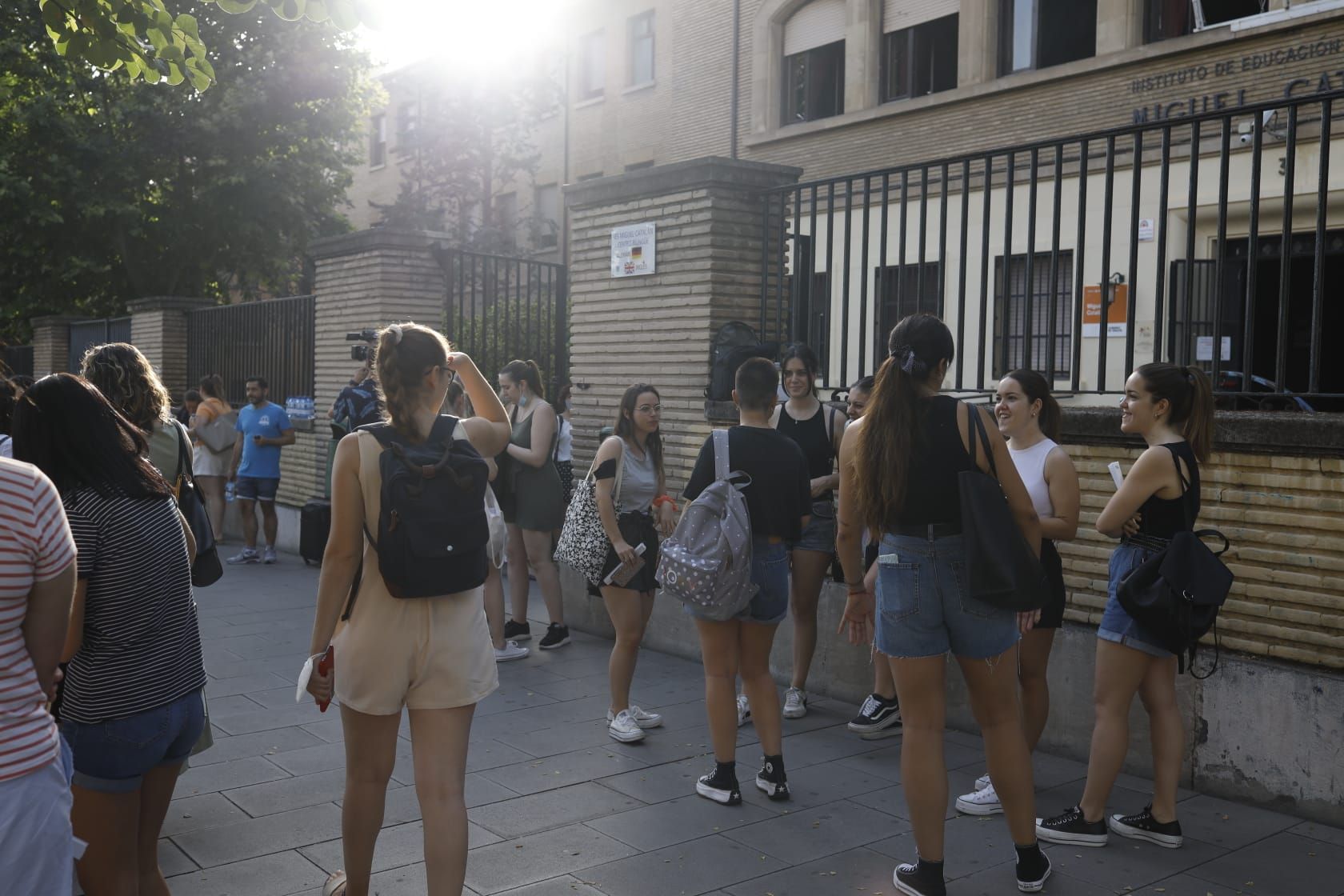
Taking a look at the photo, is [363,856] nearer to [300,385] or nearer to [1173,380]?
[1173,380]

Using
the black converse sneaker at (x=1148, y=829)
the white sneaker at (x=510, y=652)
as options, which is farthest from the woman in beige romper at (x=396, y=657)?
the white sneaker at (x=510, y=652)

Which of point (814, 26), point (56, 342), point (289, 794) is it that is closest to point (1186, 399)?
point (289, 794)

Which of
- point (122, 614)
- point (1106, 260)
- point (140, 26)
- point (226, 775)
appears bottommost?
point (226, 775)

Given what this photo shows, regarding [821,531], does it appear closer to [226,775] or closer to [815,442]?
[815,442]

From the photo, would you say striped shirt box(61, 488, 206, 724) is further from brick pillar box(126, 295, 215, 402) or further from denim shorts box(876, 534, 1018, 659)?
brick pillar box(126, 295, 215, 402)

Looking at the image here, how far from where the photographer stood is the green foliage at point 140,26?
5.10 metres

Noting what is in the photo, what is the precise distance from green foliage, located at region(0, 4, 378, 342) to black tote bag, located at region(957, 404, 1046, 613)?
21517 mm

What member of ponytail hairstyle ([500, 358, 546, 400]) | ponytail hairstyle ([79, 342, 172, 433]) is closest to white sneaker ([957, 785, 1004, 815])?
ponytail hairstyle ([79, 342, 172, 433])

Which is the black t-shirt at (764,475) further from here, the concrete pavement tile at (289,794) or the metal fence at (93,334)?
the metal fence at (93,334)

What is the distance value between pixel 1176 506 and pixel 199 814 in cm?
402

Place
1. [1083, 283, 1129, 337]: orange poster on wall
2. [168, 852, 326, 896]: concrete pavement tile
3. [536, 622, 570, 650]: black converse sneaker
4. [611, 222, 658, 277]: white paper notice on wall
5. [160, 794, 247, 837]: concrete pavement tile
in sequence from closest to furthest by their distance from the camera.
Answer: [168, 852, 326, 896]: concrete pavement tile < [160, 794, 247, 837]: concrete pavement tile < [536, 622, 570, 650]: black converse sneaker < [611, 222, 658, 277]: white paper notice on wall < [1083, 283, 1129, 337]: orange poster on wall

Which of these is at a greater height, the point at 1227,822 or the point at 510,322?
the point at 510,322

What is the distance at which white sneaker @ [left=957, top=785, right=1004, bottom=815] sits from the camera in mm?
4961

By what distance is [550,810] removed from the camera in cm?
501
